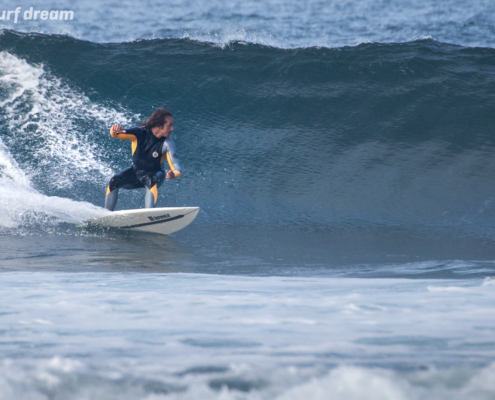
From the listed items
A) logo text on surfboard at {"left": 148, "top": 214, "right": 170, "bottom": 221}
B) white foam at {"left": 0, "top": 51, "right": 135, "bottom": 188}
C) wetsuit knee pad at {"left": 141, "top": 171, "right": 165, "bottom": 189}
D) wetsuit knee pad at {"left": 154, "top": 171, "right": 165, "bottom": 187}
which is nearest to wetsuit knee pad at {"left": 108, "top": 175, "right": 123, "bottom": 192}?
wetsuit knee pad at {"left": 141, "top": 171, "right": 165, "bottom": 189}

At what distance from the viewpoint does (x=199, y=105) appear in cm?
747

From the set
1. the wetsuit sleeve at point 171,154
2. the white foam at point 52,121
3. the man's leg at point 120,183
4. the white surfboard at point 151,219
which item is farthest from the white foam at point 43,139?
the wetsuit sleeve at point 171,154

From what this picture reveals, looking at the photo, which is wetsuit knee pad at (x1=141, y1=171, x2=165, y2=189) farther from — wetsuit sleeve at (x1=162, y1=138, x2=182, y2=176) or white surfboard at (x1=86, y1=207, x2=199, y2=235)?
white surfboard at (x1=86, y1=207, x2=199, y2=235)

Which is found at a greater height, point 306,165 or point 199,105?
point 199,105

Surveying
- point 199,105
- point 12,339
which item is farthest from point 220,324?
point 199,105

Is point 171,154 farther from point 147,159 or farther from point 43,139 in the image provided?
point 43,139

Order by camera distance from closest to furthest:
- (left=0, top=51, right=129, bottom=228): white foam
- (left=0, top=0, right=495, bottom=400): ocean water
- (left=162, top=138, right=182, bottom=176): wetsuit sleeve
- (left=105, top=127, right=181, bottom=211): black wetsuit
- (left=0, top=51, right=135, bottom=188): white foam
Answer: (left=0, top=0, right=495, bottom=400): ocean water, (left=162, top=138, right=182, bottom=176): wetsuit sleeve, (left=105, top=127, right=181, bottom=211): black wetsuit, (left=0, top=51, right=129, bottom=228): white foam, (left=0, top=51, right=135, bottom=188): white foam

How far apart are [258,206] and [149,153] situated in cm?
160

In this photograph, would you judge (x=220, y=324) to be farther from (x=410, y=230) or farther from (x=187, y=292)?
→ (x=410, y=230)

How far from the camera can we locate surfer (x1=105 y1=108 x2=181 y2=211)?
4727mm

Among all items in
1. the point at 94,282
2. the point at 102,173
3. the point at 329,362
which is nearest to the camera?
the point at 329,362

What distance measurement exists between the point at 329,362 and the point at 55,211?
417 cm

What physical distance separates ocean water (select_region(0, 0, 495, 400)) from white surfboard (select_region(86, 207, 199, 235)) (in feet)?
0.43

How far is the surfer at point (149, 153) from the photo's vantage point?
15.5ft
